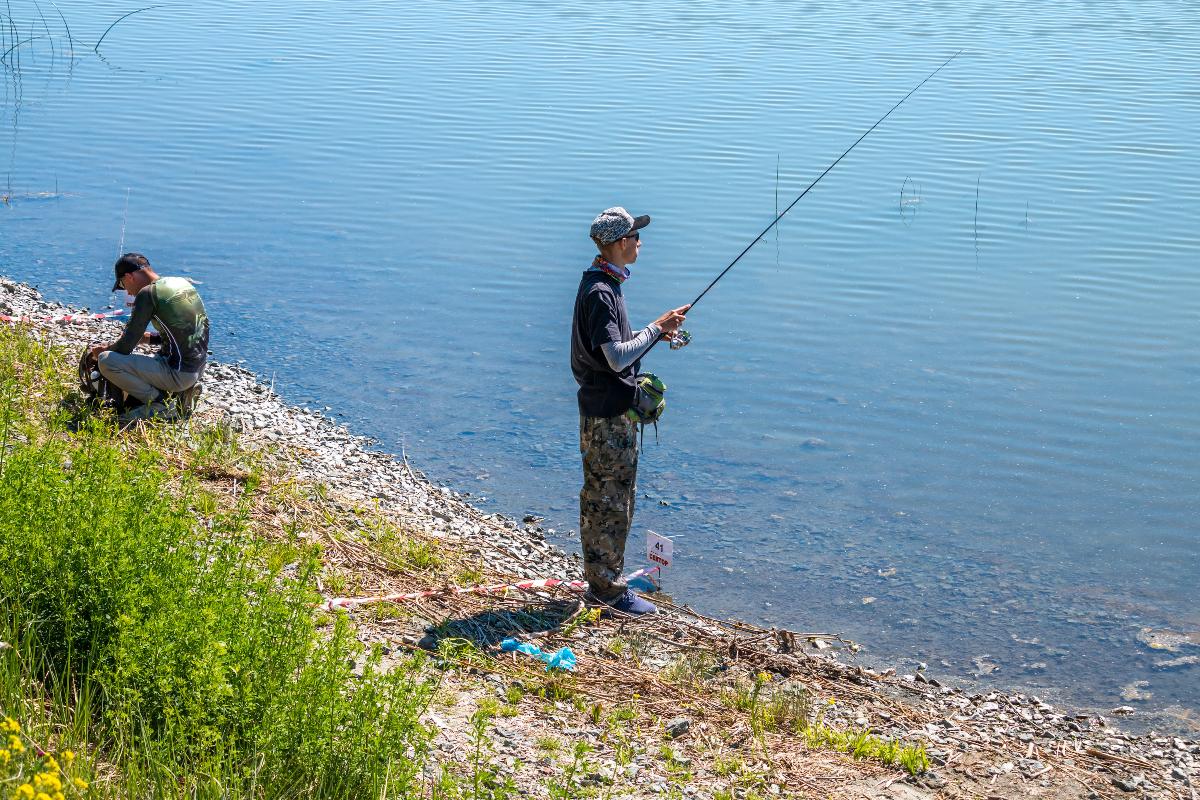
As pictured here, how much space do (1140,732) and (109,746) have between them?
5.78 meters

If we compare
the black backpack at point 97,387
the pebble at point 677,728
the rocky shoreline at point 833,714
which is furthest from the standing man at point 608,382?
the black backpack at point 97,387

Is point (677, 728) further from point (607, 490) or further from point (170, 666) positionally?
point (170, 666)

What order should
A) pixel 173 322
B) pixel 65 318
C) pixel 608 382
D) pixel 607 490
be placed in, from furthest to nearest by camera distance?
1. pixel 65 318
2. pixel 173 322
3. pixel 607 490
4. pixel 608 382

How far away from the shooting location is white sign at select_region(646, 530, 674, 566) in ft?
26.5

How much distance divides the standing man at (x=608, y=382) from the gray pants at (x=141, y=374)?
370 centimetres

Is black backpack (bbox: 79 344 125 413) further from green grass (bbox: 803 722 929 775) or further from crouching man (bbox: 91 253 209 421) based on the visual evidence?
green grass (bbox: 803 722 929 775)

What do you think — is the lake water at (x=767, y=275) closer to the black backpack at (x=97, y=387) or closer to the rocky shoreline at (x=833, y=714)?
the rocky shoreline at (x=833, y=714)

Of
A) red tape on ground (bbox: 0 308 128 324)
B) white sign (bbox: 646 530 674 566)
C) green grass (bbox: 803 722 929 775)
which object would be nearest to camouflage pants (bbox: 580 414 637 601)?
white sign (bbox: 646 530 674 566)

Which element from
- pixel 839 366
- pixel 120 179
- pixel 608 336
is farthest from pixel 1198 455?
pixel 120 179

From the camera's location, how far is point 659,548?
8125 millimetres

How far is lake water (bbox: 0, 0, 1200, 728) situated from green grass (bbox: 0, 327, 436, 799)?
4.49m

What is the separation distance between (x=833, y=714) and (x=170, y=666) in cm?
363

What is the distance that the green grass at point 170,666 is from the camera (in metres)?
4.70

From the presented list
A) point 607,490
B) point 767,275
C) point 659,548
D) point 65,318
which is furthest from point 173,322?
point 767,275
